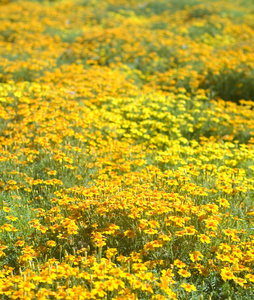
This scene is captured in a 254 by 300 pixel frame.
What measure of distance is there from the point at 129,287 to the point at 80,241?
901 millimetres

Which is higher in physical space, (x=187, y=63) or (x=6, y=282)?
(x=187, y=63)

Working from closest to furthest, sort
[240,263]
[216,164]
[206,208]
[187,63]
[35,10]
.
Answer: [240,263] < [206,208] < [216,164] < [187,63] < [35,10]

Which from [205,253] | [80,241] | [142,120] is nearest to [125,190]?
[80,241]

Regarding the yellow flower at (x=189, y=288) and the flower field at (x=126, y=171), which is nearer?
the yellow flower at (x=189, y=288)

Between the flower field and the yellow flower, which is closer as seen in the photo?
the yellow flower

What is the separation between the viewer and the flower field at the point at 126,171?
345 centimetres

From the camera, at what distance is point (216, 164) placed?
Answer: 5.84 m

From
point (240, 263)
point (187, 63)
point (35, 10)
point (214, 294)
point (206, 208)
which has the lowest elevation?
point (214, 294)

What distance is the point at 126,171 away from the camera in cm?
552

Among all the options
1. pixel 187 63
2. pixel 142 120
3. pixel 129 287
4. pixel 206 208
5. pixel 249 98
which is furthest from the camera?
pixel 187 63

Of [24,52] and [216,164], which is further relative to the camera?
[24,52]

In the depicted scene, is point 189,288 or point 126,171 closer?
point 189,288

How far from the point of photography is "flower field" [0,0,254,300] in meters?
3.45

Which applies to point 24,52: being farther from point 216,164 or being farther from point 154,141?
point 216,164
